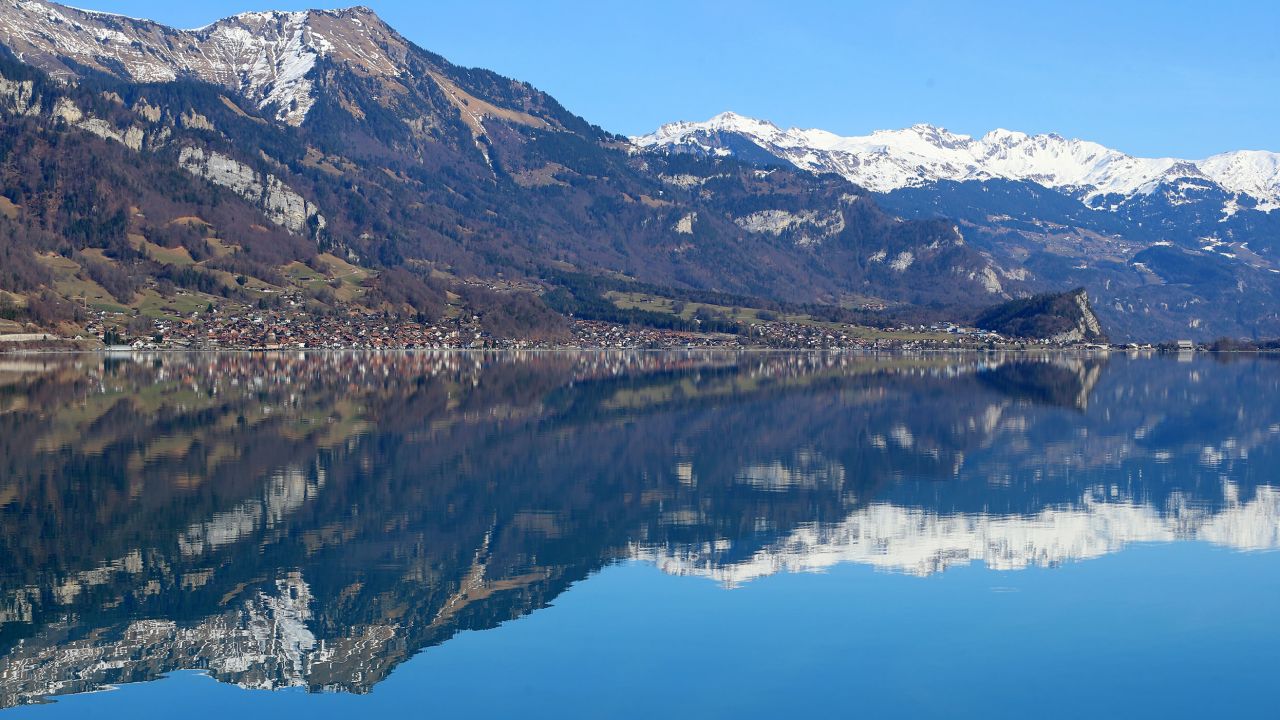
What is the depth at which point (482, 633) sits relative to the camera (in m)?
30.4

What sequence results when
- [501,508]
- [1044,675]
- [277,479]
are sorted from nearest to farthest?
[1044,675] < [501,508] < [277,479]

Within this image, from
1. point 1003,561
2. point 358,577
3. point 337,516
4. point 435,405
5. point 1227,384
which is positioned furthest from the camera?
point 1227,384

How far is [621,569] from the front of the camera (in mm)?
37375

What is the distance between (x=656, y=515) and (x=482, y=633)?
16899 millimetres

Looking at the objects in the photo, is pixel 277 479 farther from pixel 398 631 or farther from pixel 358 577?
pixel 398 631

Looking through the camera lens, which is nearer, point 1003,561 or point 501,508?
point 1003,561

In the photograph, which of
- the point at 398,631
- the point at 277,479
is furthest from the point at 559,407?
the point at 398,631

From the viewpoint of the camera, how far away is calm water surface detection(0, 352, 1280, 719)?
88.2 feet

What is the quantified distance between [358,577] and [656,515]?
14.1 m

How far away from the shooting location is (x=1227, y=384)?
472 feet

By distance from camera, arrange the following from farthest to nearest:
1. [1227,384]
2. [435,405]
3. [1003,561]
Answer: [1227,384]
[435,405]
[1003,561]

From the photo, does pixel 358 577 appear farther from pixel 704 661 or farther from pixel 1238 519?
pixel 1238 519

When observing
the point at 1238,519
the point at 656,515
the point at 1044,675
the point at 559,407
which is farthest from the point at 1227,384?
the point at 1044,675

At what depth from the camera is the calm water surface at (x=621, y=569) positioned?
26875 millimetres
